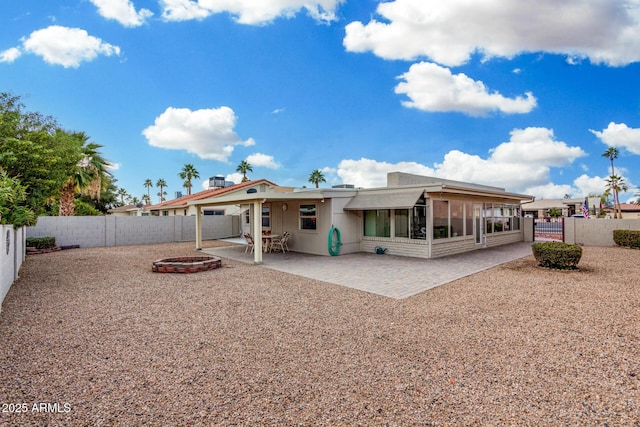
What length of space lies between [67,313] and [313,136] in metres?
15.9

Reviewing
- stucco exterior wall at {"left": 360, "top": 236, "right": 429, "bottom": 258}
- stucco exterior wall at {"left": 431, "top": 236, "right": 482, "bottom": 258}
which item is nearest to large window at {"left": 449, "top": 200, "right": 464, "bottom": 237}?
stucco exterior wall at {"left": 431, "top": 236, "right": 482, "bottom": 258}

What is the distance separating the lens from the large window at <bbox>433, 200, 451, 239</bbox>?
12.7 meters

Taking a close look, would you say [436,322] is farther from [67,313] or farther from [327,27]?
[327,27]

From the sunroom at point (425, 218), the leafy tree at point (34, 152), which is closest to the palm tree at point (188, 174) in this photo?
the leafy tree at point (34, 152)

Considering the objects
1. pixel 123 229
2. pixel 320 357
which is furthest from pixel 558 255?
pixel 123 229

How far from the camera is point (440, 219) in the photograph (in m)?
12.9

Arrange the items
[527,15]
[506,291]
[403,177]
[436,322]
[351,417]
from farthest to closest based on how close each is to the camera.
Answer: [403,177] < [527,15] < [506,291] < [436,322] < [351,417]

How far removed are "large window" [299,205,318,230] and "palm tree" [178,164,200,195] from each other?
116 ft

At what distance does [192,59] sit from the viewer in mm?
14156

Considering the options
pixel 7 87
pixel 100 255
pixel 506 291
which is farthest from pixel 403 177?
pixel 7 87

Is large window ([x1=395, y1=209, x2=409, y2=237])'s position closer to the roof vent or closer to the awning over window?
the awning over window

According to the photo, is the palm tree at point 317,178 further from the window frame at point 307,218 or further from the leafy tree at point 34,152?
the leafy tree at point 34,152

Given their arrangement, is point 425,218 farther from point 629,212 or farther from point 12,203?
point 629,212

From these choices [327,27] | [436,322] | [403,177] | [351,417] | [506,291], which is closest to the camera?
[351,417]
